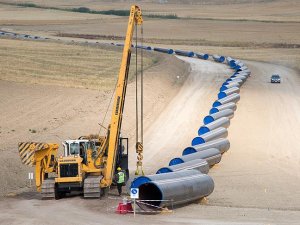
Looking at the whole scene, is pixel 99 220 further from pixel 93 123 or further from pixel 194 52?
pixel 194 52

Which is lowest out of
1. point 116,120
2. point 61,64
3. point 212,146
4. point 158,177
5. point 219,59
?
point 158,177

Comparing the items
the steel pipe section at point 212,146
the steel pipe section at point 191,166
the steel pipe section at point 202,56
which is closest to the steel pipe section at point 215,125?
the steel pipe section at point 212,146

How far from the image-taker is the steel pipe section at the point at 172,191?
33.4 meters

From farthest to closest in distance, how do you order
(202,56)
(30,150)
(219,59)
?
(202,56) → (219,59) → (30,150)

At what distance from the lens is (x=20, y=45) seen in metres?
117

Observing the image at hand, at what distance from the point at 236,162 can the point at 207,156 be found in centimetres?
453

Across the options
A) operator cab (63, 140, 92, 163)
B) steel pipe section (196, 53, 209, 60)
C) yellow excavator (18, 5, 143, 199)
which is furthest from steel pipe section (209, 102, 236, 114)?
steel pipe section (196, 53, 209, 60)

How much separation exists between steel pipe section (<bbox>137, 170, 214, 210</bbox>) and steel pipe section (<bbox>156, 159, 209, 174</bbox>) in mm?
2777

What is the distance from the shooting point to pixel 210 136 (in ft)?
165

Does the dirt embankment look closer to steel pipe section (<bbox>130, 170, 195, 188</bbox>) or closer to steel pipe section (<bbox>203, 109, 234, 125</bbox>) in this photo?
steel pipe section (<bbox>203, 109, 234, 125</bbox>)

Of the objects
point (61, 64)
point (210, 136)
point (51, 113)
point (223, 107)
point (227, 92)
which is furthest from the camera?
point (61, 64)

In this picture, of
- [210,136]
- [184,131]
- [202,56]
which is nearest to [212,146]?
[210,136]

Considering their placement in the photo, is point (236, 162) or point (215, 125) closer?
point (236, 162)

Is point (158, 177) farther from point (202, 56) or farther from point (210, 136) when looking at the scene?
point (202, 56)
